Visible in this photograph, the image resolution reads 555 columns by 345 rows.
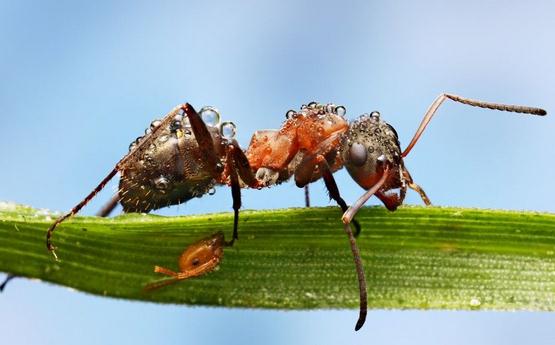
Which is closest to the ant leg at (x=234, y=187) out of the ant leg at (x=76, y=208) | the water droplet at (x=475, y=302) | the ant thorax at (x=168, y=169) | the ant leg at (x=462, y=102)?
the ant thorax at (x=168, y=169)

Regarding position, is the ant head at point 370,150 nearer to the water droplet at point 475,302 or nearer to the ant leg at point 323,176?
the ant leg at point 323,176

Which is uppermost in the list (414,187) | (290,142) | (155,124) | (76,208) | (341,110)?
(155,124)

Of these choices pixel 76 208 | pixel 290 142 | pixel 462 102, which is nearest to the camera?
pixel 76 208

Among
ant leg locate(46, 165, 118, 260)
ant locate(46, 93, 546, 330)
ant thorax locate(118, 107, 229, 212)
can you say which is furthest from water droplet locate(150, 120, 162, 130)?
ant leg locate(46, 165, 118, 260)

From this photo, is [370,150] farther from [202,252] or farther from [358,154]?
[202,252]

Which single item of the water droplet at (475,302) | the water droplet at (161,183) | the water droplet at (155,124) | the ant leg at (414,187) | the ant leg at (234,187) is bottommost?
the ant leg at (414,187)

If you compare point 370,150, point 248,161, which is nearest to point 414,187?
point 370,150
